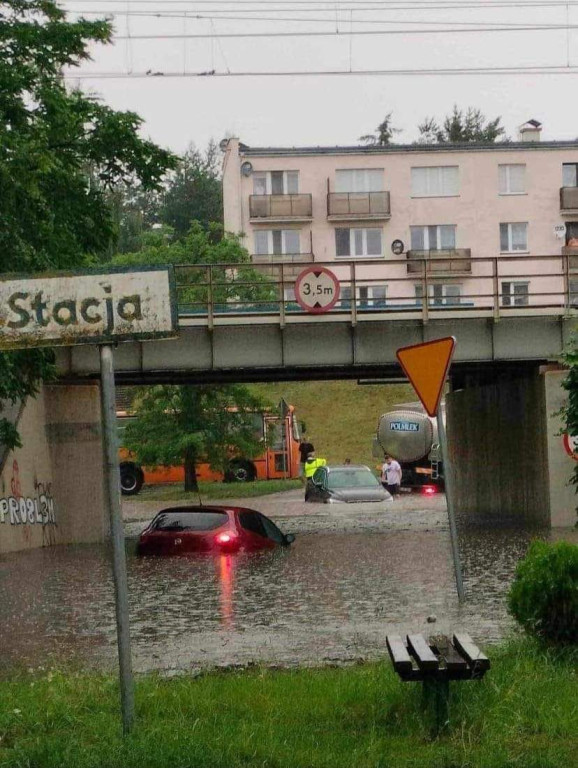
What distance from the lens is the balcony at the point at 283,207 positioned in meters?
72.1

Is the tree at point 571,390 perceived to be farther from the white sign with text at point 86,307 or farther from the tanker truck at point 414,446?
the tanker truck at point 414,446

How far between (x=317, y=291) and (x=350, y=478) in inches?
487

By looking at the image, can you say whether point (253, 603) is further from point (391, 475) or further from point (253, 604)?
point (391, 475)

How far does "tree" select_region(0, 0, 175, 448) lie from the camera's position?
18.7 metres

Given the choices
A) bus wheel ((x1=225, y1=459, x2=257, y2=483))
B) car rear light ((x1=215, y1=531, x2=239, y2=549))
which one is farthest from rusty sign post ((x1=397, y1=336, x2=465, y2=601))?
bus wheel ((x1=225, y1=459, x2=257, y2=483))

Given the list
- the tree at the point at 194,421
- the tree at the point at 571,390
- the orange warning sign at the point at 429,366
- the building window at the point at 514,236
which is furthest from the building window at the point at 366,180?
the tree at the point at 571,390

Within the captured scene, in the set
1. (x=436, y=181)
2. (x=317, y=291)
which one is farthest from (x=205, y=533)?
(x=436, y=181)

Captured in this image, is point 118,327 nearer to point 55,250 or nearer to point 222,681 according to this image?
point 222,681

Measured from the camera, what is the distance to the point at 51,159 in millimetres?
19359

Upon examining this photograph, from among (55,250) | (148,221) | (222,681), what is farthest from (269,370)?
(148,221)

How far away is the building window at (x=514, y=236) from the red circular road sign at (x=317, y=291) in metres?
42.3

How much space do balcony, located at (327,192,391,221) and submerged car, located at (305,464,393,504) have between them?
101 ft

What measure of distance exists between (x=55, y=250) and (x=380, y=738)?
14458 mm

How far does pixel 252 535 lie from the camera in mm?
24703
